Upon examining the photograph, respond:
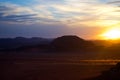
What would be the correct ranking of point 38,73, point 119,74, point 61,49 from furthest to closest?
1. point 61,49
2. point 38,73
3. point 119,74

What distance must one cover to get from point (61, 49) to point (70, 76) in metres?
51.9

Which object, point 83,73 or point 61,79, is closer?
point 61,79

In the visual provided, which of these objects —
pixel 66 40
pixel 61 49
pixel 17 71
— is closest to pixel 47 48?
pixel 61 49

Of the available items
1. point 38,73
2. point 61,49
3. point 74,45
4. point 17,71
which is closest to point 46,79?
point 38,73

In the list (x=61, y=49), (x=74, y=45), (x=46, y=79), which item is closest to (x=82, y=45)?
(x=74, y=45)

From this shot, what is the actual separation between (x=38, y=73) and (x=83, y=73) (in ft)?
13.9

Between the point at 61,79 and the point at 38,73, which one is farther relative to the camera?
the point at 38,73

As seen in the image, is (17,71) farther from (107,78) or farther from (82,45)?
(82,45)

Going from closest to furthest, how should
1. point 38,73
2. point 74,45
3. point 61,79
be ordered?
point 61,79 < point 38,73 < point 74,45

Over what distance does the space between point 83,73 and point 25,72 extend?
558 cm

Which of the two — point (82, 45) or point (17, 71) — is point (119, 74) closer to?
point (17, 71)

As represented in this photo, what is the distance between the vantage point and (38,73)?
118 ft

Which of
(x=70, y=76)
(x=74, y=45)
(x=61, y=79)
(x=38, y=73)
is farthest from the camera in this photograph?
(x=74, y=45)

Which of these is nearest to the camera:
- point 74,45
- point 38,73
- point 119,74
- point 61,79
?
point 119,74
